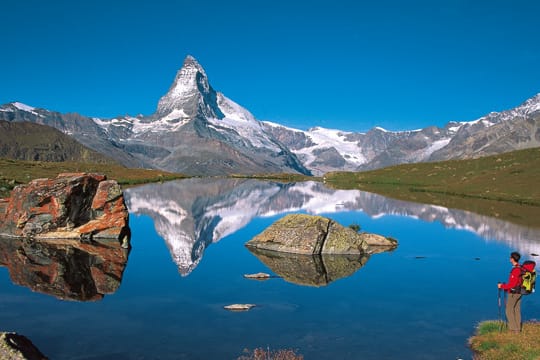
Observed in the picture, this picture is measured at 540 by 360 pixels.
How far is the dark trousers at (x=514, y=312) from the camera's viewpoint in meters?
21.7

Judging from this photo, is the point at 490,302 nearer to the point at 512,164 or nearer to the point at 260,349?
the point at 260,349

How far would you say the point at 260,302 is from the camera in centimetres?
2603

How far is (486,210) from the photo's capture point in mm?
76125

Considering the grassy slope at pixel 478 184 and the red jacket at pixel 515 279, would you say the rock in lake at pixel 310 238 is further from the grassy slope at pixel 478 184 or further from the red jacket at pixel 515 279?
the grassy slope at pixel 478 184

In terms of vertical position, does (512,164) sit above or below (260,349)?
above

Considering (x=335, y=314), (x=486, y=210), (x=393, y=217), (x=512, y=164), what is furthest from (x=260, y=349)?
(x=512, y=164)

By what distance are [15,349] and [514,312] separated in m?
19.2

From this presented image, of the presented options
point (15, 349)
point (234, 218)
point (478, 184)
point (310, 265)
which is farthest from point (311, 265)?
point (478, 184)

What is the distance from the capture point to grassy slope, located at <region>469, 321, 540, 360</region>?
19156mm

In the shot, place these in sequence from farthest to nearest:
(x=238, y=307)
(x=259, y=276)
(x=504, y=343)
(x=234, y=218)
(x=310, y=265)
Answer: (x=234, y=218)
(x=310, y=265)
(x=259, y=276)
(x=238, y=307)
(x=504, y=343)

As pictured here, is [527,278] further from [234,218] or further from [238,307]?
[234,218]

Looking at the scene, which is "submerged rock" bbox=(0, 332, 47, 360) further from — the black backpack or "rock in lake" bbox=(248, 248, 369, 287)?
the black backpack

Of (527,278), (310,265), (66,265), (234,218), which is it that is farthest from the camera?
(234,218)

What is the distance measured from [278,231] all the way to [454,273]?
13.9 meters
